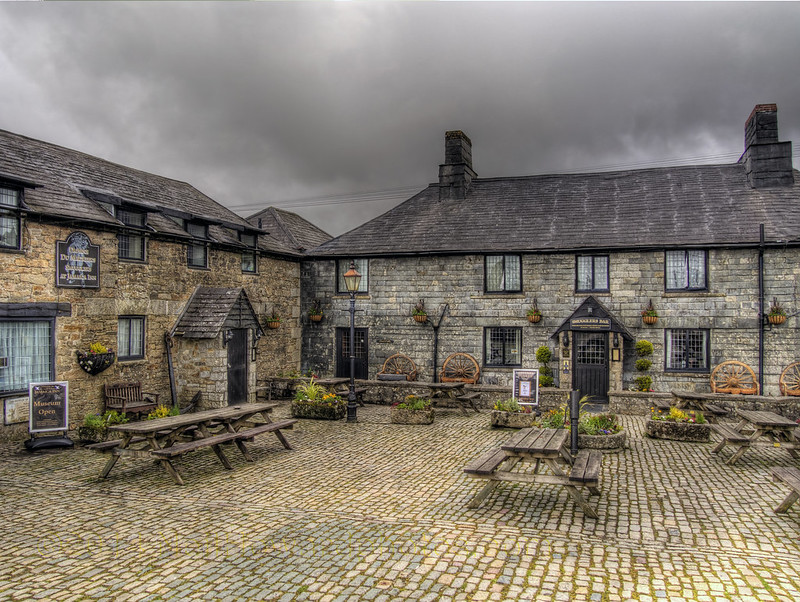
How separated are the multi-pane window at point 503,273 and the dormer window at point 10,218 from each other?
1341 centimetres

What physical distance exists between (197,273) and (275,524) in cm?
1115

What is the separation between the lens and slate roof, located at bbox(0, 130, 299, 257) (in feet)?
42.4

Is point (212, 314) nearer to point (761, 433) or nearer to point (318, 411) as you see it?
point (318, 411)

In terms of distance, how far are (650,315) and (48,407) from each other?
1602 centimetres

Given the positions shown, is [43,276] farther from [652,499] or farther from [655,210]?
[655,210]

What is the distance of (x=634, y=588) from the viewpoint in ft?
17.5

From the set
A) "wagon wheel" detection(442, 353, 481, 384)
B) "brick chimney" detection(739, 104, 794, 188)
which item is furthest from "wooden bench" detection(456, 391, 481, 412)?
"brick chimney" detection(739, 104, 794, 188)

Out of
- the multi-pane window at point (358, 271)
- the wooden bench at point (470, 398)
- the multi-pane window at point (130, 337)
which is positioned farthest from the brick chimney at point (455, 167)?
the multi-pane window at point (130, 337)

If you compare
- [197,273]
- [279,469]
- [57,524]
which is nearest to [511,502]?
[279,469]

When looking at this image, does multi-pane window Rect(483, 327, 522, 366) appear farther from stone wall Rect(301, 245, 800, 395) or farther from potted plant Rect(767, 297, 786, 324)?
potted plant Rect(767, 297, 786, 324)

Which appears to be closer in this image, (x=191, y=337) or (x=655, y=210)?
(x=191, y=337)

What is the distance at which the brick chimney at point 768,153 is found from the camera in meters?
19.0

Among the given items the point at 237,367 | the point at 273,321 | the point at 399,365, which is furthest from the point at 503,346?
the point at 237,367

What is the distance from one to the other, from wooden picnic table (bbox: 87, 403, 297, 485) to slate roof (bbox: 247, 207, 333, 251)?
41.2 ft
